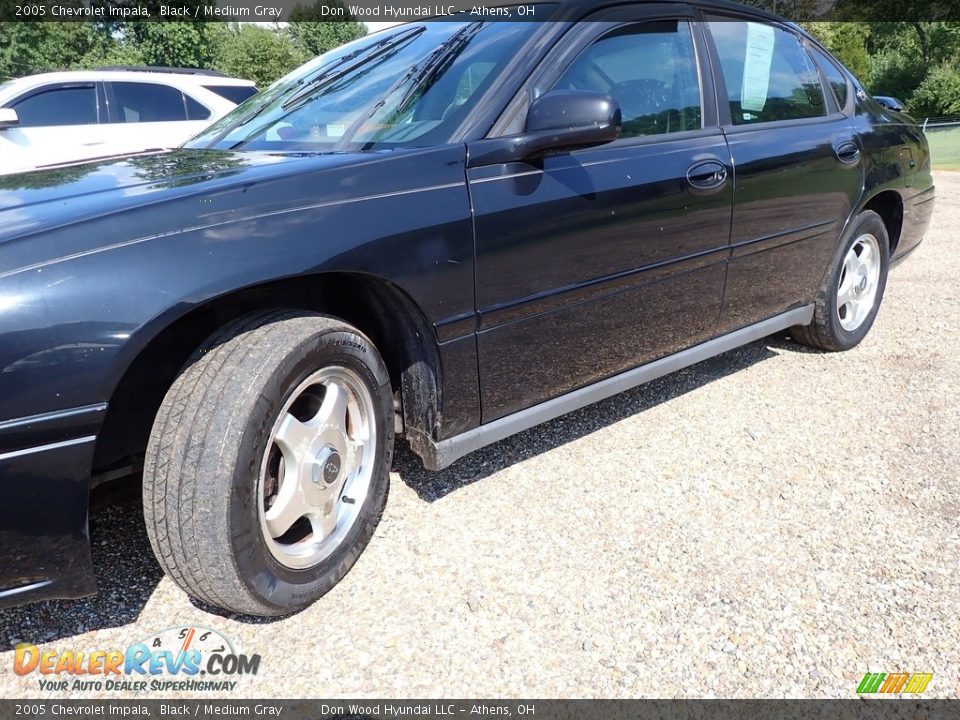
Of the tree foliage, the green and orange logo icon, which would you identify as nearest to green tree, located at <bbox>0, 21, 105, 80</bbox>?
the tree foliage

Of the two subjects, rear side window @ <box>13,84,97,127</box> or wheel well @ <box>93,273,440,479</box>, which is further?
rear side window @ <box>13,84,97,127</box>

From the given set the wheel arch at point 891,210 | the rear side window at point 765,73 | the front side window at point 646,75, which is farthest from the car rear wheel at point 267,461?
the wheel arch at point 891,210

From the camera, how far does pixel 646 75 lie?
2672mm

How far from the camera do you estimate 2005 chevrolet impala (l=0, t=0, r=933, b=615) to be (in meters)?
1.49

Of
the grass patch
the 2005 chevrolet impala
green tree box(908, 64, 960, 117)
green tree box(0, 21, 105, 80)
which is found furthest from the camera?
green tree box(0, 21, 105, 80)

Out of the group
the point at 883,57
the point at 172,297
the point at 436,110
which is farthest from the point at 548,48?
the point at 883,57

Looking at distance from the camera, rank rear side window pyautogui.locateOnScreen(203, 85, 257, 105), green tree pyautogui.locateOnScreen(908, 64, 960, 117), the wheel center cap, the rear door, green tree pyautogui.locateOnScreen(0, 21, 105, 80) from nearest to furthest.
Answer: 1. the wheel center cap
2. the rear door
3. rear side window pyautogui.locateOnScreen(203, 85, 257, 105)
4. green tree pyautogui.locateOnScreen(908, 64, 960, 117)
5. green tree pyautogui.locateOnScreen(0, 21, 105, 80)

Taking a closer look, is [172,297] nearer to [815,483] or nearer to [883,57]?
[815,483]

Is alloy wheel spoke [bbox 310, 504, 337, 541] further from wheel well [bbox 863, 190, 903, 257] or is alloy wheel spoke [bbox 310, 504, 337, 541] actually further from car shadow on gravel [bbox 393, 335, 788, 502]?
wheel well [bbox 863, 190, 903, 257]

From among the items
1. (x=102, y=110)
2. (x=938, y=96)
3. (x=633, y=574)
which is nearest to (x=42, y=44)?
(x=102, y=110)

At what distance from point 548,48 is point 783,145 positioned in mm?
1305

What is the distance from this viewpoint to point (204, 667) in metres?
1.77

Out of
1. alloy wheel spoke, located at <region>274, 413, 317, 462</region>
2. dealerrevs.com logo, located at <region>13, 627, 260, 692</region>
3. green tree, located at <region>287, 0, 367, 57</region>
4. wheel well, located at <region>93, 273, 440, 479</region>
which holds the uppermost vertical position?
green tree, located at <region>287, 0, 367, 57</region>

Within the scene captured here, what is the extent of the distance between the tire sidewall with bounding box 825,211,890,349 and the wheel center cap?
2766 mm
